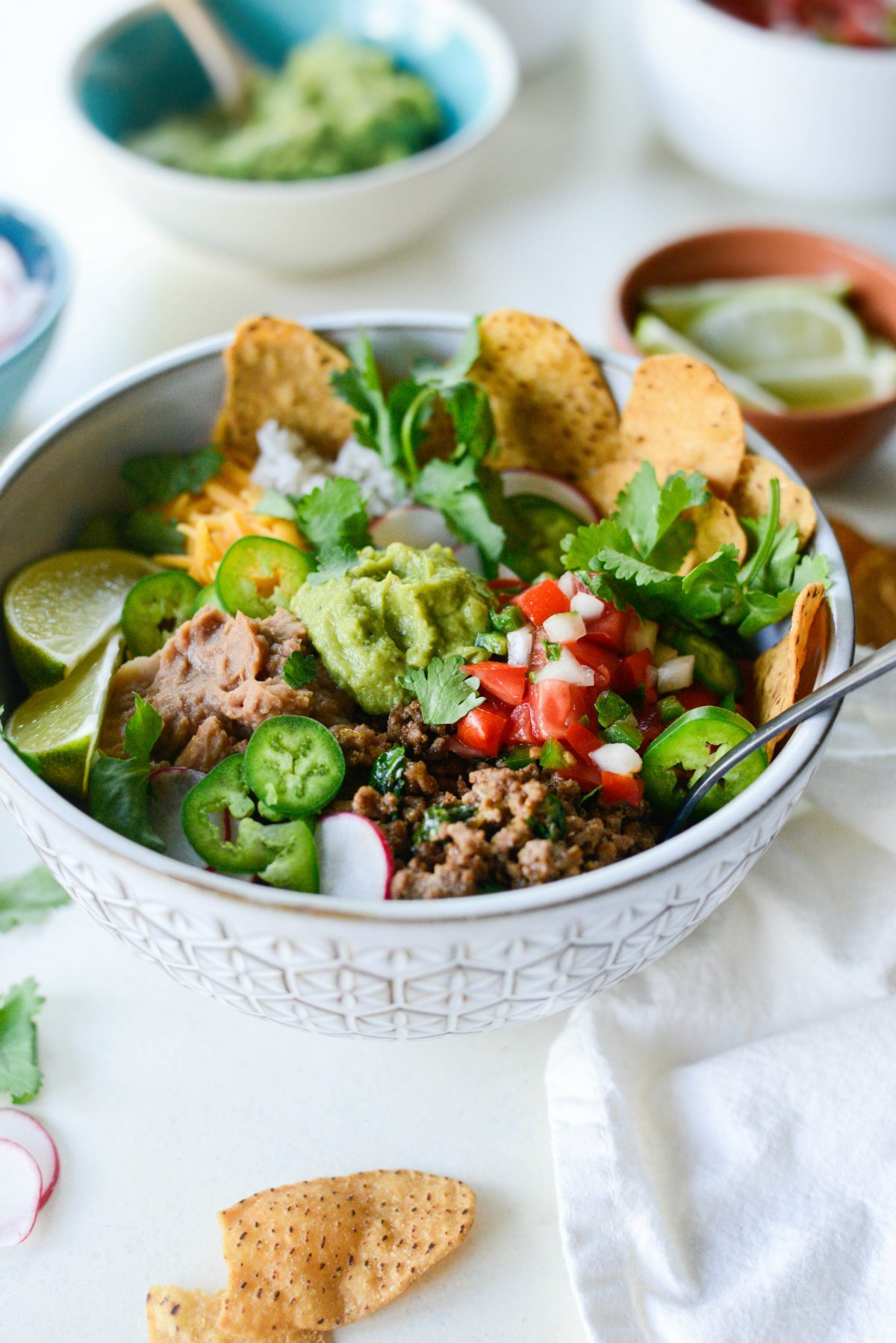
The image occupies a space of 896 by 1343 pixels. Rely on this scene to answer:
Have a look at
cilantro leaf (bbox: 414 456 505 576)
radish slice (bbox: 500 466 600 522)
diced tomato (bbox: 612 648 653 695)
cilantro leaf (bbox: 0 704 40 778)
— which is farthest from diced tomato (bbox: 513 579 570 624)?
cilantro leaf (bbox: 0 704 40 778)

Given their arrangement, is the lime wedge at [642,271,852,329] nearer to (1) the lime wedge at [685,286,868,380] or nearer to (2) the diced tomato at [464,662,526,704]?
(1) the lime wedge at [685,286,868,380]

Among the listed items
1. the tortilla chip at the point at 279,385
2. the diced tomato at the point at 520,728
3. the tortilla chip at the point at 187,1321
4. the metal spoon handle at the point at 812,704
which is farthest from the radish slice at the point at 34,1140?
the tortilla chip at the point at 279,385

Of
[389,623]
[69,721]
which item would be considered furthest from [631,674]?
[69,721]

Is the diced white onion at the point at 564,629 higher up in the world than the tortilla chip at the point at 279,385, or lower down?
lower down

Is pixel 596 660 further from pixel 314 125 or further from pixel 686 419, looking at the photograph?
pixel 314 125

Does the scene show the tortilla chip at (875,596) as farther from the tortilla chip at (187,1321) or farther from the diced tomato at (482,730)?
the tortilla chip at (187,1321)

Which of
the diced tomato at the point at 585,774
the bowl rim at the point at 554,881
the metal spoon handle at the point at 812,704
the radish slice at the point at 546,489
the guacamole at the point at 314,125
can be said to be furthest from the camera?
the guacamole at the point at 314,125
